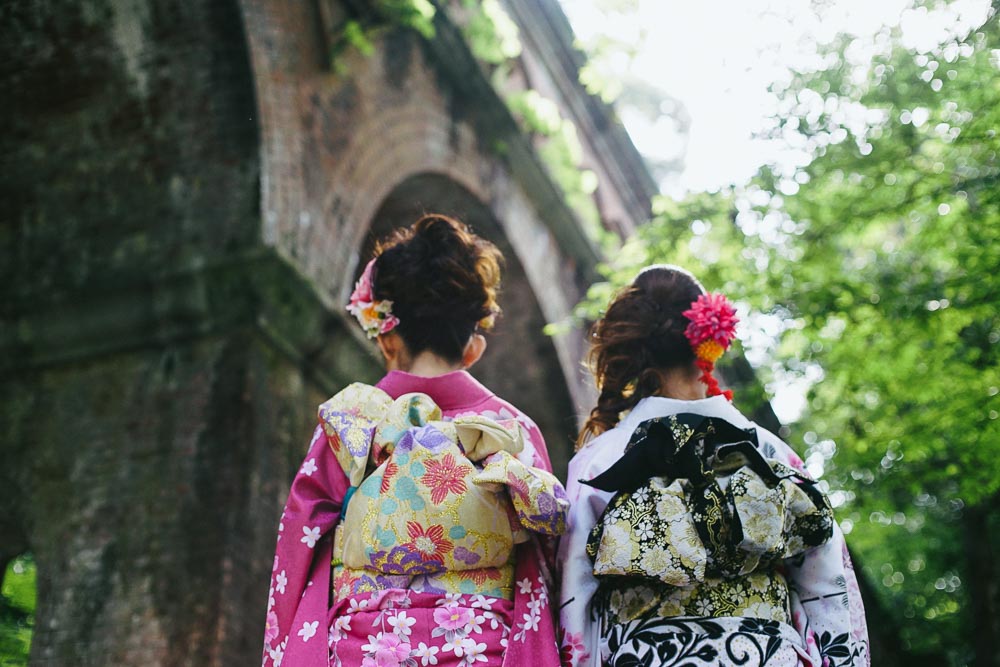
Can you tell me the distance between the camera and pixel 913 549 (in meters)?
11.5

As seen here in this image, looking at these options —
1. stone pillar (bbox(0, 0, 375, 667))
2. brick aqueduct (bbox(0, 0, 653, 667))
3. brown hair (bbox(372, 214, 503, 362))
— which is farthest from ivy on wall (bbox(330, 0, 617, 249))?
brown hair (bbox(372, 214, 503, 362))

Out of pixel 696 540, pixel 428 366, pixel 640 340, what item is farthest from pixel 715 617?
pixel 428 366

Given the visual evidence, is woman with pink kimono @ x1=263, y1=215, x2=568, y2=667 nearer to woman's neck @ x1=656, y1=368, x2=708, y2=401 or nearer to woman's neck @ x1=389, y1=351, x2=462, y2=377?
woman's neck @ x1=389, y1=351, x2=462, y2=377

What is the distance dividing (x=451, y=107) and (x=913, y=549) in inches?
286

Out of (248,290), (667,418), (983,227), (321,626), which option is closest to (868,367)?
(983,227)

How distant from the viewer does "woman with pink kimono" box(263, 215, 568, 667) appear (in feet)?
8.13

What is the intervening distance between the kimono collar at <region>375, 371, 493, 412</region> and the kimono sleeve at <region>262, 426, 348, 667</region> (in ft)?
0.77

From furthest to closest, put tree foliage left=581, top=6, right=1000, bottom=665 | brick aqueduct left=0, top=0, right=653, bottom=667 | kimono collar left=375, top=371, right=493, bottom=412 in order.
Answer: tree foliage left=581, top=6, right=1000, bottom=665
brick aqueduct left=0, top=0, right=653, bottom=667
kimono collar left=375, top=371, right=493, bottom=412

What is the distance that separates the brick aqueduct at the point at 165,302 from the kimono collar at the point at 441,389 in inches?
87.2

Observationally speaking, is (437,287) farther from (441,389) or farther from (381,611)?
(381,611)

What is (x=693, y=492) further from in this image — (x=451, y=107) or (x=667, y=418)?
(x=451, y=107)

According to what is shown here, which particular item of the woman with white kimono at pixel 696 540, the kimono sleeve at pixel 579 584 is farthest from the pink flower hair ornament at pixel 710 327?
the kimono sleeve at pixel 579 584

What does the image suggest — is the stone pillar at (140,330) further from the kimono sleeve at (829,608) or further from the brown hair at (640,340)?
the kimono sleeve at (829,608)

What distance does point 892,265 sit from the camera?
7.49m
